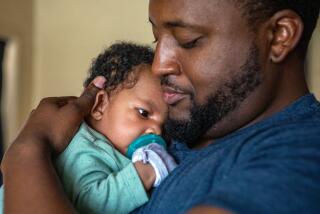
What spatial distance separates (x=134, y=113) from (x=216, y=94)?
13.9 inches

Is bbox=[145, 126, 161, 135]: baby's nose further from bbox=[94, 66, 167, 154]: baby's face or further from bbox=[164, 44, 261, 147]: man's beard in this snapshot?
bbox=[164, 44, 261, 147]: man's beard

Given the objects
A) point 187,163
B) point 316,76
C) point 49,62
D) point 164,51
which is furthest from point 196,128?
point 49,62

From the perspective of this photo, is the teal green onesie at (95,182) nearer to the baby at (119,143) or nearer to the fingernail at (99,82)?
the baby at (119,143)

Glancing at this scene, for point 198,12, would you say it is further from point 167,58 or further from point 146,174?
point 146,174

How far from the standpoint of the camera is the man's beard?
105cm

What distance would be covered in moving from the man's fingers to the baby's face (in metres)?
0.05

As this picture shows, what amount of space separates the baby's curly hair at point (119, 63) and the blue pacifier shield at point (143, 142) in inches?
6.2

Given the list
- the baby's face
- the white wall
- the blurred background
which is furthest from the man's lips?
the white wall

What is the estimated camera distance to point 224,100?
3.51ft

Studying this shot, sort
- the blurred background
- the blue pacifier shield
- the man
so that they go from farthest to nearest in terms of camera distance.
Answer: the blurred background → the blue pacifier shield → the man

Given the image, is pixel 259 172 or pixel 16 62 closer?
pixel 259 172

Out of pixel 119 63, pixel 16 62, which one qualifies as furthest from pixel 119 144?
pixel 16 62

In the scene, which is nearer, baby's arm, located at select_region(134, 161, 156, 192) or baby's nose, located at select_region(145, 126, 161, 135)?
baby's arm, located at select_region(134, 161, 156, 192)

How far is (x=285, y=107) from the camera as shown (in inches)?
42.0
